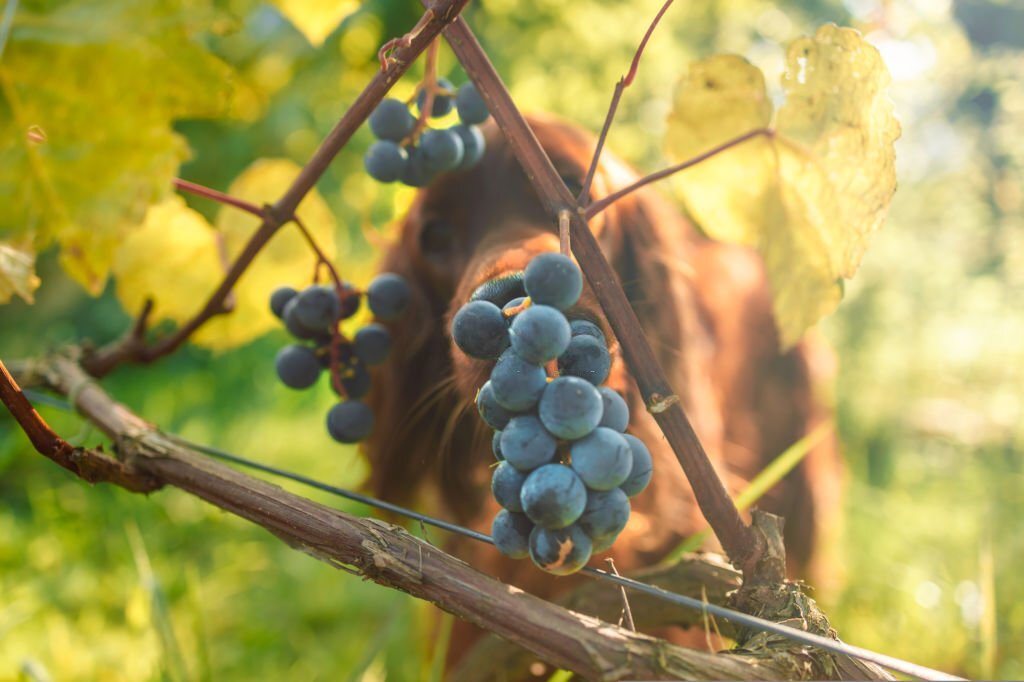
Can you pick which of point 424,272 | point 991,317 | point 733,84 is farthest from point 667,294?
point 991,317

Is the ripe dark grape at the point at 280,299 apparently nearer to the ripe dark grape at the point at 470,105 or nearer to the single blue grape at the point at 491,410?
the ripe dark grape at the point at 470,105

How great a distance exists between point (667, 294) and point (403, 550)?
2.48 feet

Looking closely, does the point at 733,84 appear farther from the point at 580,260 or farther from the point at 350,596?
the point at 350,596

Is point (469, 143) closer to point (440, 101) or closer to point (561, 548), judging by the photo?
point (440, 101)

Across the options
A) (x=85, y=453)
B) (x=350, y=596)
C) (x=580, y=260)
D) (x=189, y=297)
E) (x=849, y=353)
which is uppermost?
(x=849, y=353)

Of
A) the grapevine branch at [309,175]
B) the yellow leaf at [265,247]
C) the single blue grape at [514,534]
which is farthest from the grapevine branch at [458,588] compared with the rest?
the yellow leaf at [265,247]

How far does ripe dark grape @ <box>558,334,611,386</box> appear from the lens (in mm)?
477

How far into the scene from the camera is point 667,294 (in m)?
1.18

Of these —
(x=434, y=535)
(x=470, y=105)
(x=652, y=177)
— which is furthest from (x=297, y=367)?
(x=434, y=535)

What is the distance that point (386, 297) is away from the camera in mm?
833

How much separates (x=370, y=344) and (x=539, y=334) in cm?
43

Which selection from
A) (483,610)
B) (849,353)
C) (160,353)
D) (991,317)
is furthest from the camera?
(849,353)

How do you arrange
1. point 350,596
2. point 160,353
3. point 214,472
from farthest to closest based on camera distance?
point 350,596 < point 160,353 < point 214,472

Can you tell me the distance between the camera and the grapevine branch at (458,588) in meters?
0.46
